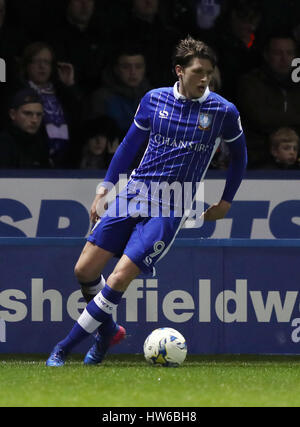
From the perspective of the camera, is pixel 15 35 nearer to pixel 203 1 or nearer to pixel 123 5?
pixel 123 5

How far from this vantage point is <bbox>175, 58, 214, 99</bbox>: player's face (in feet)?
19.4

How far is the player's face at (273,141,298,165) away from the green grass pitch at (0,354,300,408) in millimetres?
2346

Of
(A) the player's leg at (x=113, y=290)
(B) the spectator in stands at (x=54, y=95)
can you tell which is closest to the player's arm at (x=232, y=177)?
(A) the player's leg at (x=113, y=290)

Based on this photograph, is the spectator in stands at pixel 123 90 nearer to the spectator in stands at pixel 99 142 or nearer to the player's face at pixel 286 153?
the spectator in stands at pixel 99 142

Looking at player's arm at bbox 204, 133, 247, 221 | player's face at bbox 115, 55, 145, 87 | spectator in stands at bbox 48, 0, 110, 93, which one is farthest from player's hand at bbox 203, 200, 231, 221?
spectator in stands at bbox 48, 0, 110, 93

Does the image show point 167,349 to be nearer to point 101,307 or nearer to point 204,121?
point 101,307

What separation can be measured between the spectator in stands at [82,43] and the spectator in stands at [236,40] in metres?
0.97

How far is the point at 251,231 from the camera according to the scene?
27.1 ft

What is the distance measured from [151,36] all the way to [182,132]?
2.98 meters

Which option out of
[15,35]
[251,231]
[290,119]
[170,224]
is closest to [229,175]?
[170,224]

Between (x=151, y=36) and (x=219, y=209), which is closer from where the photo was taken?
(x=219, y=209)

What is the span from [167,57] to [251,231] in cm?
167

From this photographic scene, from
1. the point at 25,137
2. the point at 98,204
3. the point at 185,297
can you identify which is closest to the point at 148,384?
the point at 98,204

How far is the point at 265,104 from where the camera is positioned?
8.64 meters
